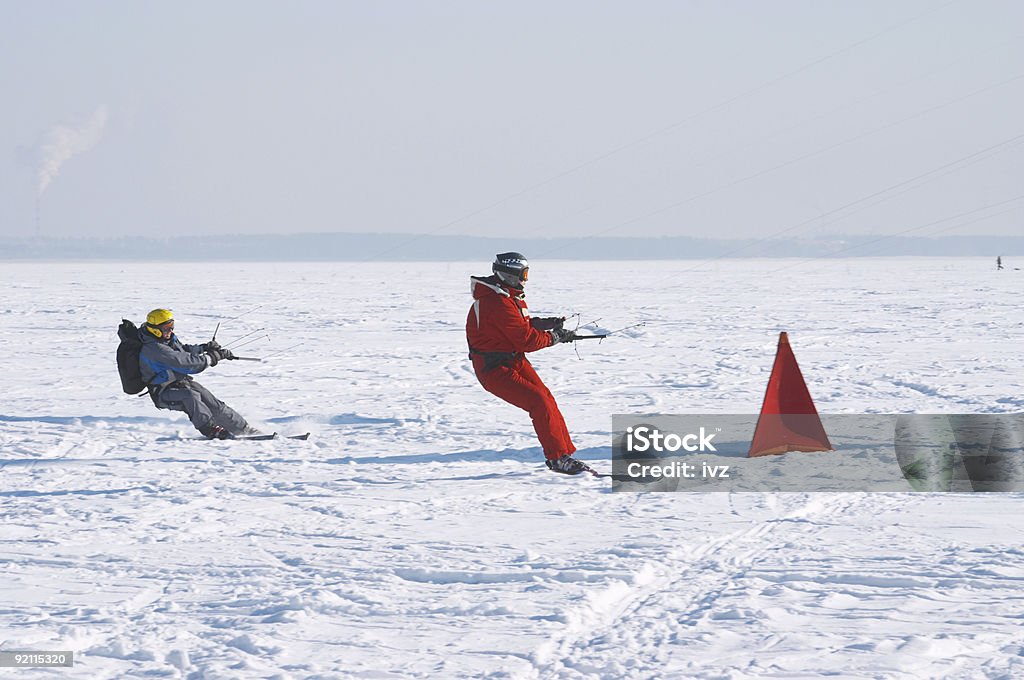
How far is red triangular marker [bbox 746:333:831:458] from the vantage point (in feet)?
24.7

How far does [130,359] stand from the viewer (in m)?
8.44

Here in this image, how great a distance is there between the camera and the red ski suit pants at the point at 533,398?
7.23 metres

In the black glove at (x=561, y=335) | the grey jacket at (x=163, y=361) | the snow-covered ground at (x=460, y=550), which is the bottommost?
the snow-covered ground at (x=460, y=550)

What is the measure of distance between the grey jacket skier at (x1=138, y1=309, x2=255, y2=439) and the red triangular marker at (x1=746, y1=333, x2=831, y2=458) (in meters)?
4.07

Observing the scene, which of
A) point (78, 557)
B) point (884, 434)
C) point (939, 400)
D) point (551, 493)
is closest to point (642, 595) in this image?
point (551, 493)

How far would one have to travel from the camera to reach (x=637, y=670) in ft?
12.4

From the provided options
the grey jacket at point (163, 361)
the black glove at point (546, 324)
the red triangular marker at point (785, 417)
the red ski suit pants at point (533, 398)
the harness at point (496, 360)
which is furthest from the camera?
the grey jacket at point (163, 361)

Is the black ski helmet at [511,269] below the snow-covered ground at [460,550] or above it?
above

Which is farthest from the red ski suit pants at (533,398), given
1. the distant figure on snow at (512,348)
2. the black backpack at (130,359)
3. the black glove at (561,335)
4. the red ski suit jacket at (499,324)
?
the black backpack at (130,359)

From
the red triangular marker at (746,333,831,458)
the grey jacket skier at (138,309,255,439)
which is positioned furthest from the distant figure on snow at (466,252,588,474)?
the grey jacket skier at (138,309,255,439)

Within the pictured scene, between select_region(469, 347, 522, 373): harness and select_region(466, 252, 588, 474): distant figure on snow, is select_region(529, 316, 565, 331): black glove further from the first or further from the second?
select_region(469, 347, 522, 373): harness

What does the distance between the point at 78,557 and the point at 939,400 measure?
7810 millimetres

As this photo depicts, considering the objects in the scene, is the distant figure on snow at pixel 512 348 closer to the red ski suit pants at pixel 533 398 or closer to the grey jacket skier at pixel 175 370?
the red ski suit pants at pixel 533 398

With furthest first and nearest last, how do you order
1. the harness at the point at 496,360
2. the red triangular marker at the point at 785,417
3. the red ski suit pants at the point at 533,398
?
the red triangular marker at the point at 785,417, the harness at the point at 496,360, the red ski suit pants at the point at 533,398
